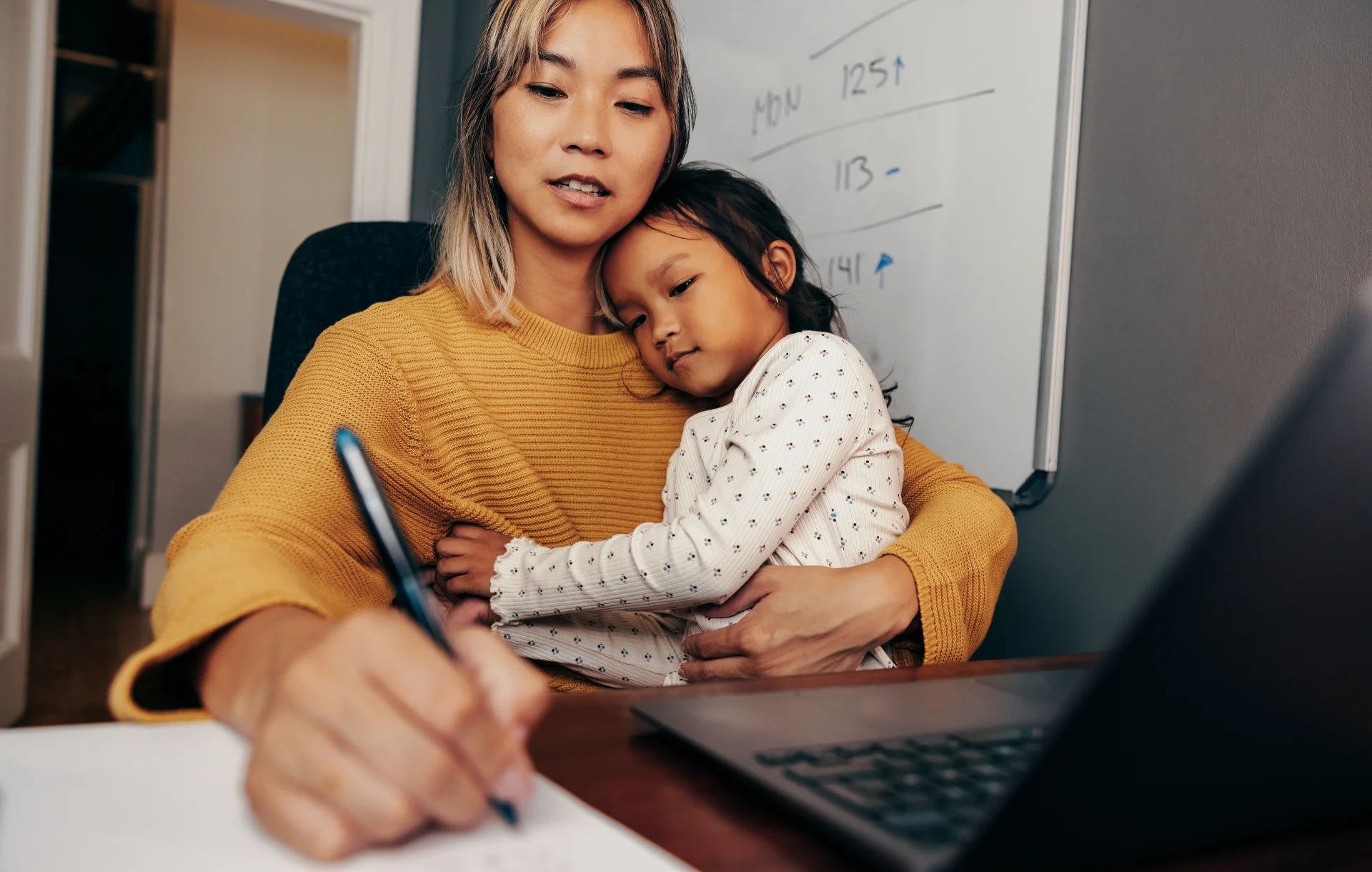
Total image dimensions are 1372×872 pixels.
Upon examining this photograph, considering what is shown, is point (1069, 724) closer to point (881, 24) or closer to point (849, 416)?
point (849, 416)

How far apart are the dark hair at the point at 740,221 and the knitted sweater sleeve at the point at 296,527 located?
15.7 inches

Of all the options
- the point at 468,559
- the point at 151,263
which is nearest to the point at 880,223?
the point at 468,559

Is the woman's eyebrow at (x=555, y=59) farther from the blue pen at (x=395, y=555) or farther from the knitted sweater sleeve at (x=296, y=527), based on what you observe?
the blue pen at (x=395, y=555)

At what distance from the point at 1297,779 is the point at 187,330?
4761mm

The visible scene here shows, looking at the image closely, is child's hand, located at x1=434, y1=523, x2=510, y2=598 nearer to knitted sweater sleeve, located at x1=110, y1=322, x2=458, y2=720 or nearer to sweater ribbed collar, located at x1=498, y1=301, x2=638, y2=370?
knitted sweater sleeve, located at x1=110, y1=322, x2=458, y2=720

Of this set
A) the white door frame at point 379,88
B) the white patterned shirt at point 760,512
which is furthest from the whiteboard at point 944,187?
the white door frame at point 379,88

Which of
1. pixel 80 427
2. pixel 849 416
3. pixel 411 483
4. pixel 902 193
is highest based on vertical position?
pixel 902 193

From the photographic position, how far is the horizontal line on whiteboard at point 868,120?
51.8 inches

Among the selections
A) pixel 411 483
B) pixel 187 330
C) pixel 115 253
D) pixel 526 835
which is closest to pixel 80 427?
pixel 115 253

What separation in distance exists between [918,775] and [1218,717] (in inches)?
5.7

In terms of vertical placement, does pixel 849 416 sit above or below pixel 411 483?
above

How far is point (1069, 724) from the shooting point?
0.86ft

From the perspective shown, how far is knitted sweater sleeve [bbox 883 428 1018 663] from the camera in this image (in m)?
0.85

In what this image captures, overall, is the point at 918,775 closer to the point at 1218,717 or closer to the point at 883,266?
the point at 1218,717
